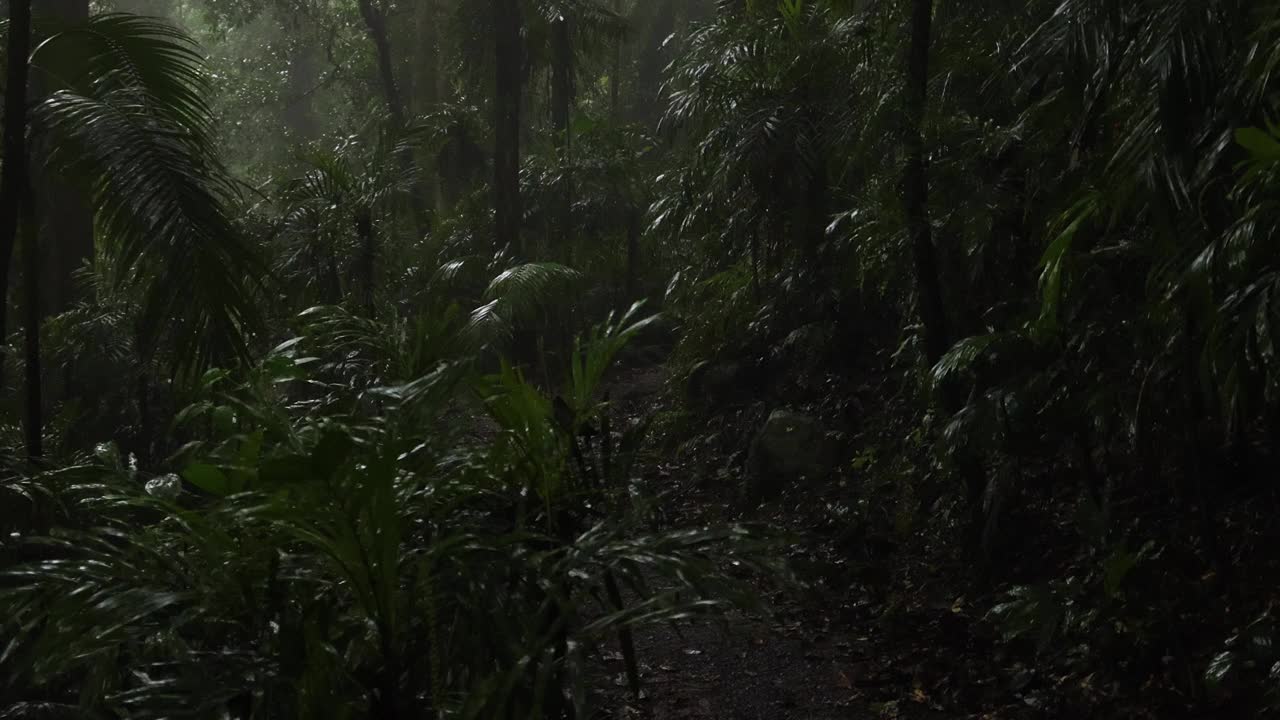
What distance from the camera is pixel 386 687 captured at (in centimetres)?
260

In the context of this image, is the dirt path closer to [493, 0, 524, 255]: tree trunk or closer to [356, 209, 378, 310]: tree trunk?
[356, 209, 378, 310]: tree trunk

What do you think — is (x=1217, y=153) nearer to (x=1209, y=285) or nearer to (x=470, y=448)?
(x=1209, y=285)

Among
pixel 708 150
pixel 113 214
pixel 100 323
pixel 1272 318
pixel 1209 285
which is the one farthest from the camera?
pixel 100 323

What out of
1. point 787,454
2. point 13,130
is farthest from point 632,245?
point 13,130

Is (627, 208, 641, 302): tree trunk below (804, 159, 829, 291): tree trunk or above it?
above

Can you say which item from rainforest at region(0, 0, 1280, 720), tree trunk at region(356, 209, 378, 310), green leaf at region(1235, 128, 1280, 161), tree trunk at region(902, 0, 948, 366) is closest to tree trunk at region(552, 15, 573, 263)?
rainforest at region(0, 0, 1280, 720)

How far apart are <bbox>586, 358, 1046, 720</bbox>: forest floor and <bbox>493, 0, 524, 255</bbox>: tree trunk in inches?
330

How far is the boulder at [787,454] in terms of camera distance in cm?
809

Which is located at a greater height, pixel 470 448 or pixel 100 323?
pixel 100 323

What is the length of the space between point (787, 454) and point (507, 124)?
8.46m

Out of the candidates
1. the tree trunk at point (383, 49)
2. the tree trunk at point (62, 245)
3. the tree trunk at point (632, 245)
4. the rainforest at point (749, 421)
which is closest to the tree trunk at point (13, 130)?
the rainforest at point (749, 421)

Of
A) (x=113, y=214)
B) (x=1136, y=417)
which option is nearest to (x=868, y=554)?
(x=1136, y=417)

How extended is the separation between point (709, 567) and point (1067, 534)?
11.3 ft

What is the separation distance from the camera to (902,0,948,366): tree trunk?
5.62 meters
